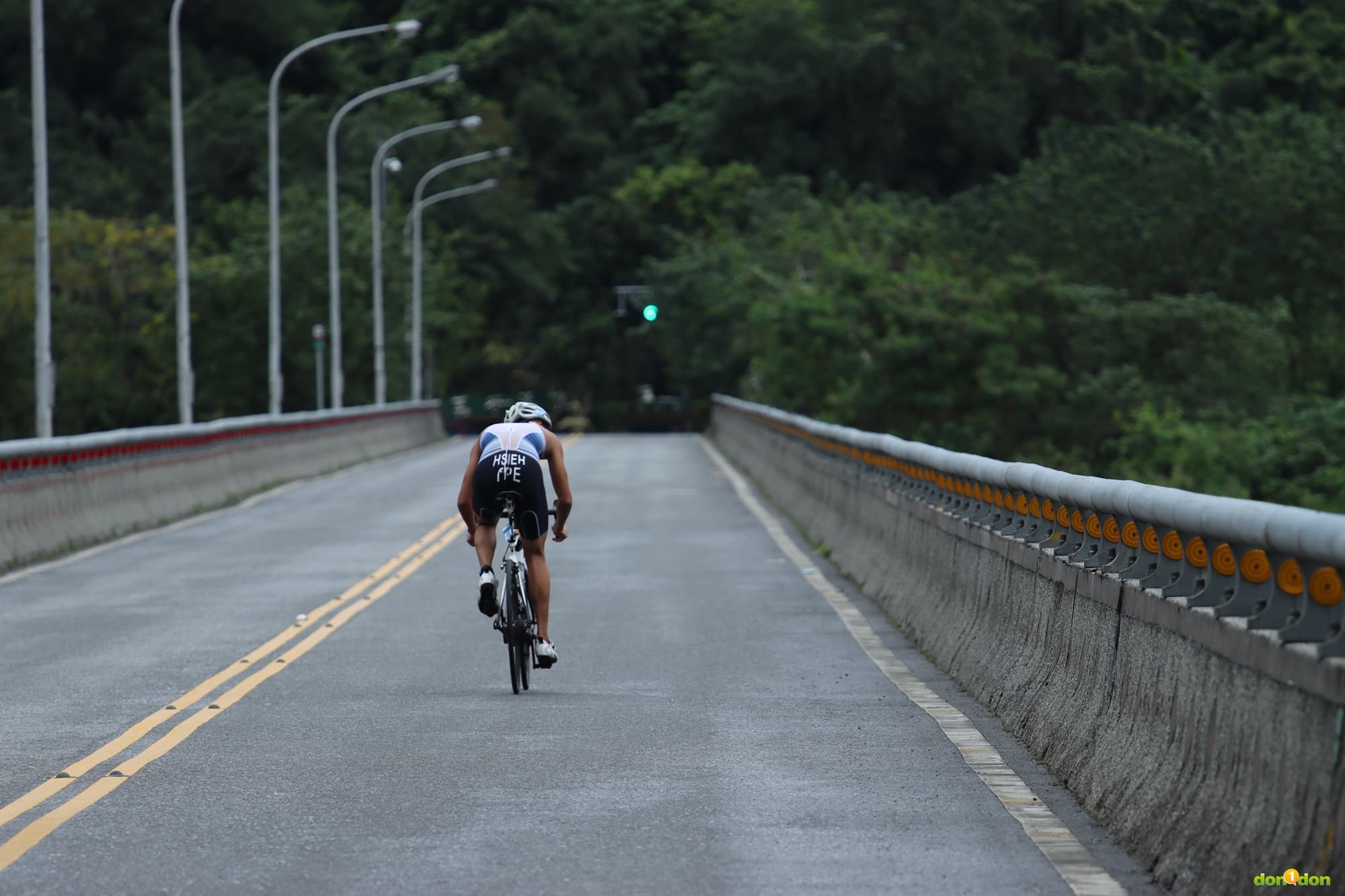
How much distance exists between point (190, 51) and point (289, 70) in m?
6.79

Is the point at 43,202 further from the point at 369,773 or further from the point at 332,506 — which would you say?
the point at 369,773

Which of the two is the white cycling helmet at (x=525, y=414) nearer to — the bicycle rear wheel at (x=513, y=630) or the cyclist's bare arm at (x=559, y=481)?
the cyclist's bare arm at (x=559, y=481)

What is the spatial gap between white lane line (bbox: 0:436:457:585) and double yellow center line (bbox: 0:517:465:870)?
135 inches

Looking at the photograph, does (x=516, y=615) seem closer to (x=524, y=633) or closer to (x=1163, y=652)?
(x=524, y=633)

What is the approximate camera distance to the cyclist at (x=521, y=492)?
12602 millimetres

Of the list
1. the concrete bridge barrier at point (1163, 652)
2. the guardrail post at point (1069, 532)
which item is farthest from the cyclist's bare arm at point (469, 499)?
the guardrail post at point (1069, 532)

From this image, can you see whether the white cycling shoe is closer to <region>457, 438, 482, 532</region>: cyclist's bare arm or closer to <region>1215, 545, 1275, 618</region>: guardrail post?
<region>457, 438, 482, 532</region>: cyclist's bare arm

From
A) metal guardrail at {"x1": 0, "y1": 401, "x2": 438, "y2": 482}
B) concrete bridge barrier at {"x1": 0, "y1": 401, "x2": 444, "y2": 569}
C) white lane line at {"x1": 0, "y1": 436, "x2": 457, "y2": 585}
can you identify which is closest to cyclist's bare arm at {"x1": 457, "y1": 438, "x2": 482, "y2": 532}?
white lane line at {"x1": 0, "y1": 436, "x2": 457, "y2": 585}

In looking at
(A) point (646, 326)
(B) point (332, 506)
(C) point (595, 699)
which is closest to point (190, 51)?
(A) point (646, 326)

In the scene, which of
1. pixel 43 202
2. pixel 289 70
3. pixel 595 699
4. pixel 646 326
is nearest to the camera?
pixel 595 699

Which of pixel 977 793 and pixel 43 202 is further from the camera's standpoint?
pixel 43 202

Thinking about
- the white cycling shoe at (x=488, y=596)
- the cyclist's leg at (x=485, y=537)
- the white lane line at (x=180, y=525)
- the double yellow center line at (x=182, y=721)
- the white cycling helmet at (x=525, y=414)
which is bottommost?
the white lane line at (x=180, y=525)

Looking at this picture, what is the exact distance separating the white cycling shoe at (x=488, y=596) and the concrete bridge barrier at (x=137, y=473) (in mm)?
10222

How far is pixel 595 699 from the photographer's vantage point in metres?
12.2
